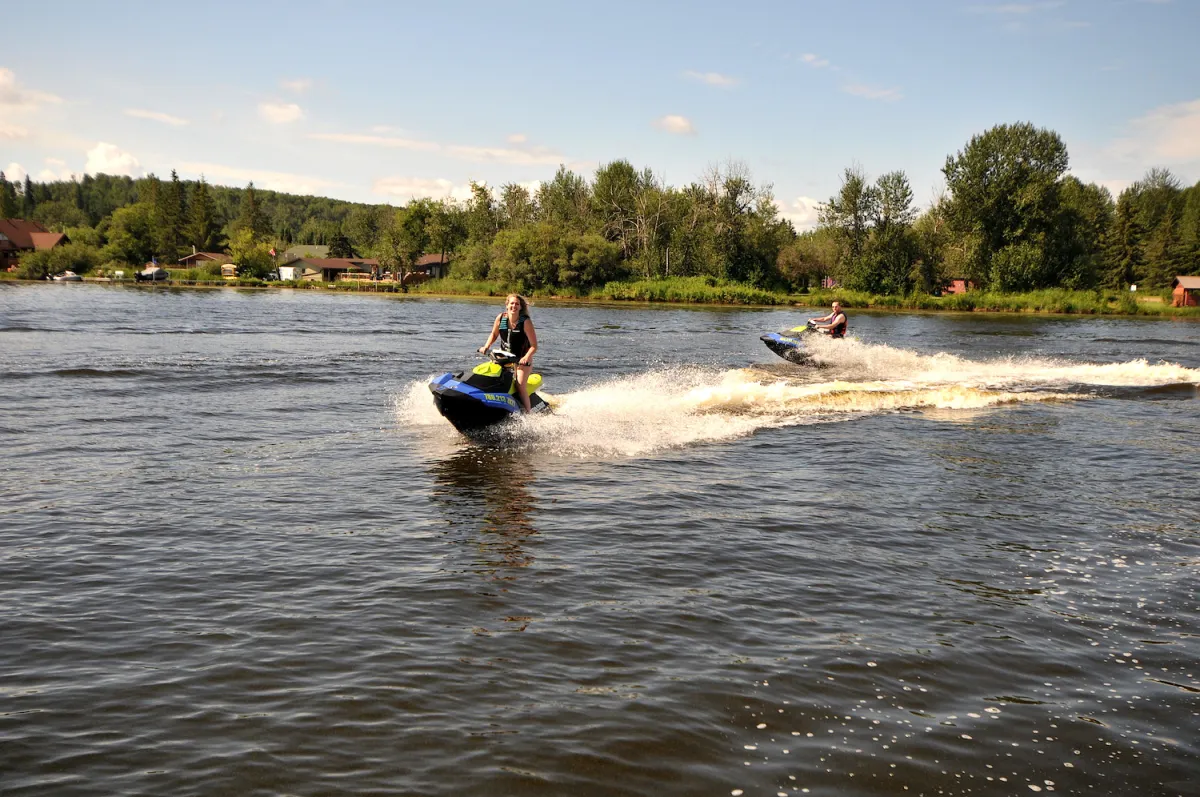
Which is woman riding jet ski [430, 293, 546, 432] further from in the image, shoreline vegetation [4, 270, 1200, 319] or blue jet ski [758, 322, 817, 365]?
shoreline vegetation [4, 270, 1200, 319]

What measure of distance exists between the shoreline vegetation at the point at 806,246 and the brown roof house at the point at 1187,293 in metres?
3.02

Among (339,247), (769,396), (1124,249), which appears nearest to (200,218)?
(339,247)

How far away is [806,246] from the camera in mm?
95000

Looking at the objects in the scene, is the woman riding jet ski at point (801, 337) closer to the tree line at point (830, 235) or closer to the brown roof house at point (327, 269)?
the tree line at point (830, 235)

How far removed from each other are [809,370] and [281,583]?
70.2 feet

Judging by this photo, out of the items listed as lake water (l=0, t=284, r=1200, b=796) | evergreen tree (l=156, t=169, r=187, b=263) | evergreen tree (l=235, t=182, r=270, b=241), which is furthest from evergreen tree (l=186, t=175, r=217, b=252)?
lake water (l=0, t=284, r=1200, b=796)

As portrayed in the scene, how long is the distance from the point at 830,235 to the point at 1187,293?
33814 mm

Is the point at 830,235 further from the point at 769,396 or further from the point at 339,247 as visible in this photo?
the point at 339,247

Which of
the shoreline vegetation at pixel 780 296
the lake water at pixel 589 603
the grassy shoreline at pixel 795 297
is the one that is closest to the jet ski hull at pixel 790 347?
the lake water at pixel 589 603

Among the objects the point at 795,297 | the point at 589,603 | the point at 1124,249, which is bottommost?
the point at 589,603

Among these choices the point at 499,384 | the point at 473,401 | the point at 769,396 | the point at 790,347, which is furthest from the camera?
the point at 790,347

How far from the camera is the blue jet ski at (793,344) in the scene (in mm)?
27188

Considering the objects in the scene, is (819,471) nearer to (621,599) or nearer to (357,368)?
(621,599)

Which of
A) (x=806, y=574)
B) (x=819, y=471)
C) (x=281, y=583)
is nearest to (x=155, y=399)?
(x=281, y=583)
